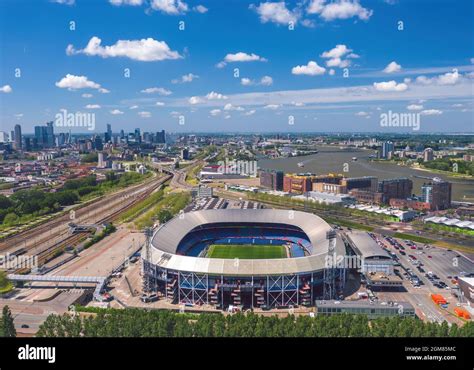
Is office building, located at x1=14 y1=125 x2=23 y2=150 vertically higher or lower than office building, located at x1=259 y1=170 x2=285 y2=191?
higher

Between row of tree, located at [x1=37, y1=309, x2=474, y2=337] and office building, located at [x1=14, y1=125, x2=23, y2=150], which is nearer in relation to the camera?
row of tree, located at [x1=37, y1=309, x2=474, y2=337]

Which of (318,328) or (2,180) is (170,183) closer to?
(2,180)

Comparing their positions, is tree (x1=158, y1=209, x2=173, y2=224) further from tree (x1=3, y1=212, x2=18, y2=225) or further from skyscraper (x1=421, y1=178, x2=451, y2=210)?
skyscraper (x1=421, y1=178, x2=451, y2=210)

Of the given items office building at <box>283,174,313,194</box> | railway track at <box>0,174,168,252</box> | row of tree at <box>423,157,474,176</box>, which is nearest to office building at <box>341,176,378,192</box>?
office building at <box>283,174,313,194</box>

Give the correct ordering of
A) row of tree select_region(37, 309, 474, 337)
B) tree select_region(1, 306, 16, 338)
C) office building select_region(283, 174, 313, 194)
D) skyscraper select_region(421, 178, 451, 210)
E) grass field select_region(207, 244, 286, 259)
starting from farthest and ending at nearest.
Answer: office building select_region(283, 174, 313, 194)
skyscraper select_region(421, 178, 451, 210)
grass field select_region(207, 244, 286, 259)
tree select_region(1, 306, 16, 338)
row of tree select_region(37, 309, 474, 337)

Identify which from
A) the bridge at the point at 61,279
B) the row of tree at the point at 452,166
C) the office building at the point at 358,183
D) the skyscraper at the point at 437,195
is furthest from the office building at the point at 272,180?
the bridge at the point at 61,279
